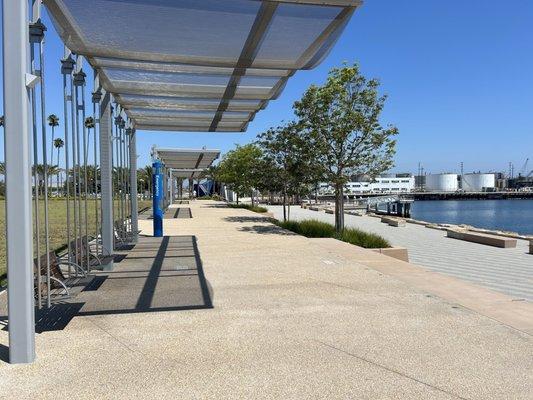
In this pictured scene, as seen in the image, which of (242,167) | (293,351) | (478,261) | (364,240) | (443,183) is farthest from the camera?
(443,183)

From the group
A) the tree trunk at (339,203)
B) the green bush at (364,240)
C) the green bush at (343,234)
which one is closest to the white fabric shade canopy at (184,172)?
the green bush at (343,234)

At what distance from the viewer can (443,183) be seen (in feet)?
582

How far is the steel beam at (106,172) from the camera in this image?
8.60 meters

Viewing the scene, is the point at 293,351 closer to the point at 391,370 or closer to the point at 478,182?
the point at 391,370

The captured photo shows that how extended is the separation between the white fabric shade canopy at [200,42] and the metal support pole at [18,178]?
1.18m

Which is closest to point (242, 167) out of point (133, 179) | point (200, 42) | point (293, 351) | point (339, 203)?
point (339, 203)

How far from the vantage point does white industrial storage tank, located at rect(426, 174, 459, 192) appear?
176 metres

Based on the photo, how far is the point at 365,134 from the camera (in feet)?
50.5

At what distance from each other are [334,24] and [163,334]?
356cm

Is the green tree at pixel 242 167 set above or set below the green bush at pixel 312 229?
above

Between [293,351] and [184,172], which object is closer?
[293,351]

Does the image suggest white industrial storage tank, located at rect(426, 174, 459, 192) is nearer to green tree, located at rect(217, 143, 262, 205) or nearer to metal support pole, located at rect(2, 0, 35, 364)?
green tree, located at rect(217, 143, 262, 205)

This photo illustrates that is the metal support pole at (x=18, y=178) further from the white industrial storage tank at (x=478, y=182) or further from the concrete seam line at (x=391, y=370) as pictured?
the white industrial storage tank at (x=478, y=182)

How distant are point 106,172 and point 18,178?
477 cm
